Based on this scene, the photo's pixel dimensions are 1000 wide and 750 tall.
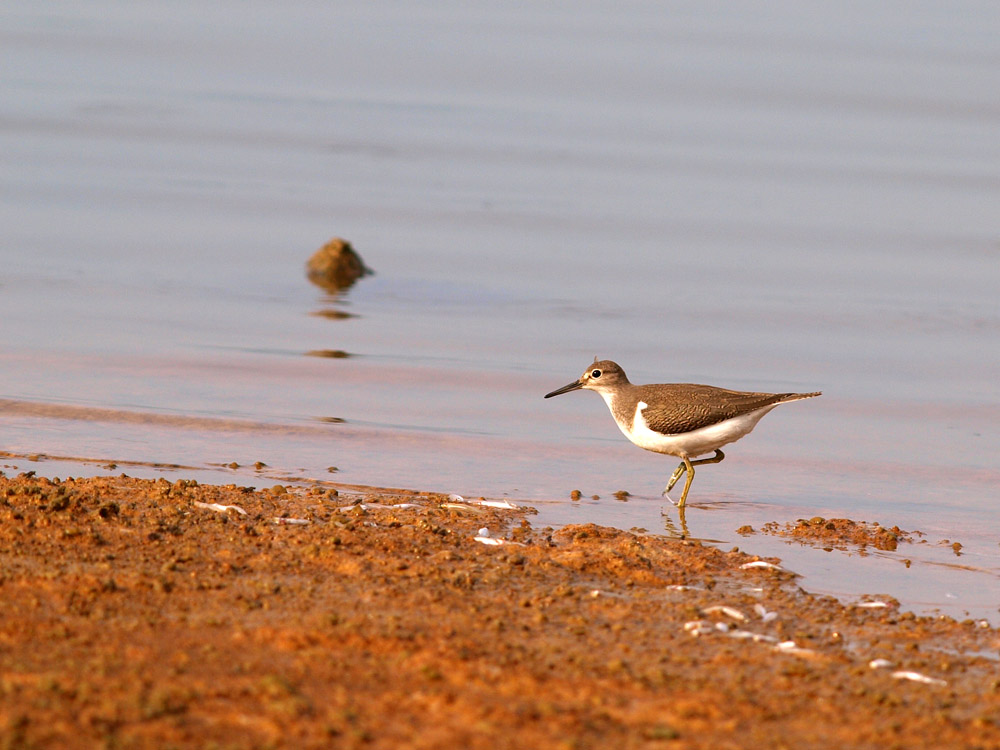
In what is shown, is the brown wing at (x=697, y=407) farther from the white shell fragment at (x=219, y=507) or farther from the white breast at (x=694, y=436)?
the white shell fragment at (x=219, y=507)

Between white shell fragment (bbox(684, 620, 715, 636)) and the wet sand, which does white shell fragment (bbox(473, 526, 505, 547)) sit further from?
white shell fragment (bbox(684, 620, 715, 636))

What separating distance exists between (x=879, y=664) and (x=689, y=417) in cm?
327

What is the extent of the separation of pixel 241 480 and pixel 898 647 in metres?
4.01

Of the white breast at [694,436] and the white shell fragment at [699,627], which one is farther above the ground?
the white breast at [694,436]

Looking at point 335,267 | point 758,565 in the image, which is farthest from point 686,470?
point 335,267

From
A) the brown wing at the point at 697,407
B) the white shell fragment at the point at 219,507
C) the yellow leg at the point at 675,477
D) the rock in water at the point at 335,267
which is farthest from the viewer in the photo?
the rock in water at the point at 335,267

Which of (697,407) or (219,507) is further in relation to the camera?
(697,407)

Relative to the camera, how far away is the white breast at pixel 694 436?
8.20m

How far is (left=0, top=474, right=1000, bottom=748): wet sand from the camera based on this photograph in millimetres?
4160

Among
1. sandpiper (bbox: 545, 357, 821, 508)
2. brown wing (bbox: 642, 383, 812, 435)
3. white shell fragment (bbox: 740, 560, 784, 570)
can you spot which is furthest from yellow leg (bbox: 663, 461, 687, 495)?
white shell fragment (bbox: 740, 560, 784, 570)

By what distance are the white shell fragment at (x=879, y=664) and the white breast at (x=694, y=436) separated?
3186 mm

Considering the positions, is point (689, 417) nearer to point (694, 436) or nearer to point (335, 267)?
point (694, 436)

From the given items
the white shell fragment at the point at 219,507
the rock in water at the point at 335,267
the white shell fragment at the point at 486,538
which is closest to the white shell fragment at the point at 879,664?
the white shell fragment at the point at 486,538

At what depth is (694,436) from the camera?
8.19 metres
